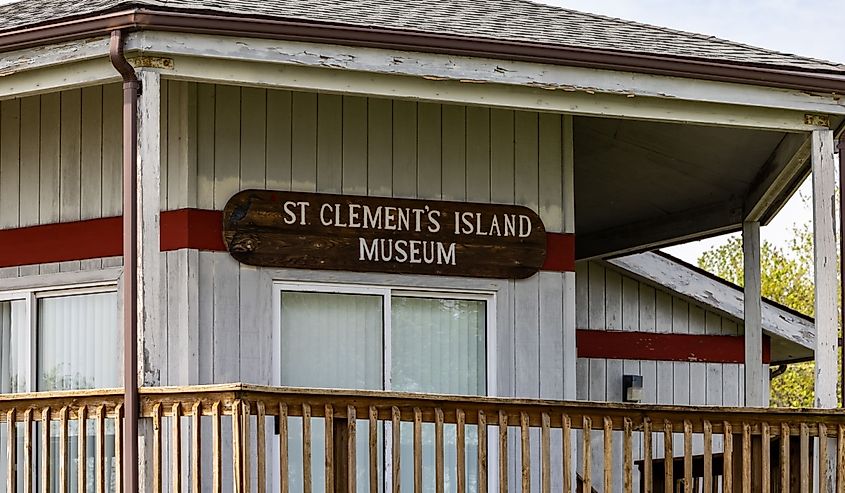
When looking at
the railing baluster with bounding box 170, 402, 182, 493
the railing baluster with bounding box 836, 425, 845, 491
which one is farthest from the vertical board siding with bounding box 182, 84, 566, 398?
the railing baluster with bounding box 836, 425, 845, 491

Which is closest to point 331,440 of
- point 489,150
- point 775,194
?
point 489,150

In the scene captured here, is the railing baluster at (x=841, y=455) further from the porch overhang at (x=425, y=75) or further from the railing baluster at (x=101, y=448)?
the railing baluster at (x=101, y=448)

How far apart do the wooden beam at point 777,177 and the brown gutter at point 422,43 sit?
74cm

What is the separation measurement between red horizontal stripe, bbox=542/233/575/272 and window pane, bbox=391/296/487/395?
1.96ft

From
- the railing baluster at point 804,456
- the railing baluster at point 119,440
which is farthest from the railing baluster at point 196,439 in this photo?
the railing baluster at point 804,456

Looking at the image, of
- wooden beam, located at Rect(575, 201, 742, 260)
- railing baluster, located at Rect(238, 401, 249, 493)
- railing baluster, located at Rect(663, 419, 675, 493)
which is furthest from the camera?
wooden beam, located at Rect(575, 201, 742, 260)

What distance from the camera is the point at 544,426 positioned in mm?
9109

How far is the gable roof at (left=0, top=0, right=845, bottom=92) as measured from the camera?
30.1 ft

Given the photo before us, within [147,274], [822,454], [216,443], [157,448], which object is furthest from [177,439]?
[822,454]

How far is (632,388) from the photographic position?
16.2m

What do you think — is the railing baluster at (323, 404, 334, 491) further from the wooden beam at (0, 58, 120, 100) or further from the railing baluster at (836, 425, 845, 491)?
the railing baluster at (836, 425, 845, 491)

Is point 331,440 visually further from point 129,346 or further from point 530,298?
point 530,298

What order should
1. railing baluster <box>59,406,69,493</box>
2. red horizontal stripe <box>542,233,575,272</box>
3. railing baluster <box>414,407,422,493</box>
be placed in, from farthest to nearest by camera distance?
red horizontal stripe <box>542,233,575,272</box>, railing baluster <box>414,407,422,493</box>, railing baluster <box>59,406,69,493</box>

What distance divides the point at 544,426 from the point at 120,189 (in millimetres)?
3561
